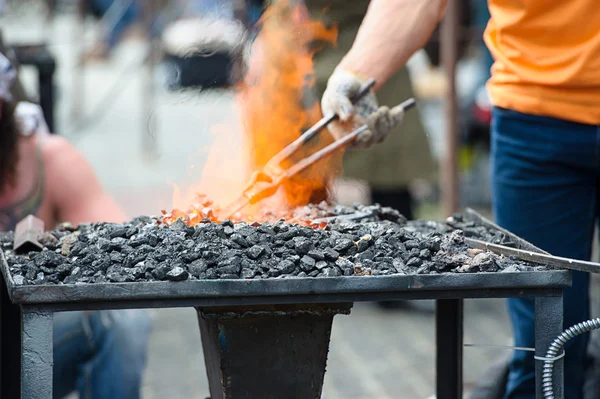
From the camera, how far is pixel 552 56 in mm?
2393

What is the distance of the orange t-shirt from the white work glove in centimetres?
37

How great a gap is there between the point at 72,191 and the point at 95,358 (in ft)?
2.04

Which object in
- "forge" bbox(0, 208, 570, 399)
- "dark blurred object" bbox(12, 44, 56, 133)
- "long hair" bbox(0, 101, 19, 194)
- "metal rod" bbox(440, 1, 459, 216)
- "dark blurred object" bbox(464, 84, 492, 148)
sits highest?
"dark blurred object" bbox(464, 84, 492, 148)

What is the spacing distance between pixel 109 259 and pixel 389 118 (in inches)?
35.7

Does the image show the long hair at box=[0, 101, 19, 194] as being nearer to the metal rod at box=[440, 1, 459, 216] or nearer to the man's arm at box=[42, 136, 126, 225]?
the man's arm at box=[42, 136, 126, 225]

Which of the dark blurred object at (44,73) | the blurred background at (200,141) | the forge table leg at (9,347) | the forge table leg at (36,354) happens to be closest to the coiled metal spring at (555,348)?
the forge table leg at (36,354)

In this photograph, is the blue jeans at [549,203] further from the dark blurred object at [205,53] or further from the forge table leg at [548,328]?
the dark blurred object at [205,53]

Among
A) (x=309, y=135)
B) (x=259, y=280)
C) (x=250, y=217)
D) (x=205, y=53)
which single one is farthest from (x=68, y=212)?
(x=259, y=280)

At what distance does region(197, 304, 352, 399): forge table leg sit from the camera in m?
1.99

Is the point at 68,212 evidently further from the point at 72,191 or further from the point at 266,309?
the point at 266,309

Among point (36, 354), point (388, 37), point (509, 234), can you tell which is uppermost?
point (388, 37)

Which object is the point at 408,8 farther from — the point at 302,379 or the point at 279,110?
the point at 302,379

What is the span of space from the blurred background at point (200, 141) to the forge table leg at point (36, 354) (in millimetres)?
905

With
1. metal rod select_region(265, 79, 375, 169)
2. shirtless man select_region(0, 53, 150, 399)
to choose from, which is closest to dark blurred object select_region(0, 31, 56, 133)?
shirtless man select_region(0, 53, 150, 399)
